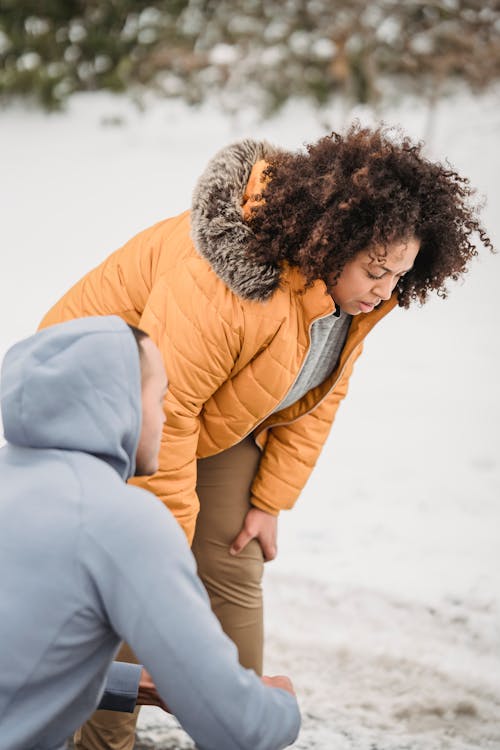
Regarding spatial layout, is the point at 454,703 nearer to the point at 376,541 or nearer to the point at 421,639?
the point at 421,639

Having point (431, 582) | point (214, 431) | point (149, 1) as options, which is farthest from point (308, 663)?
point (149, 1)

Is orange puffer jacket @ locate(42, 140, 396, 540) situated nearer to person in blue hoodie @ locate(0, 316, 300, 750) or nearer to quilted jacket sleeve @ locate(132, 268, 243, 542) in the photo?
quilted jacket sleeve @ locate(132, 268, 243, 542)

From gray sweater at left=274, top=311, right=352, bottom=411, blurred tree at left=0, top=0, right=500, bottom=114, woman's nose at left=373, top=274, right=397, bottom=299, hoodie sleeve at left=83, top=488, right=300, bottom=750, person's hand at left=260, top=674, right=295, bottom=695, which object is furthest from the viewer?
blurred tree at left=0, top=0, right=500, bottom=114

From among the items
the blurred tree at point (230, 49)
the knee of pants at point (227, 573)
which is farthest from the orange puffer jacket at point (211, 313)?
the blurred tree at point (230, 49)

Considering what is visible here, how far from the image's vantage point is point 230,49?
8.82 meters

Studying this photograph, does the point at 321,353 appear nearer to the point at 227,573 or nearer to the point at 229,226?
the point at 229,226

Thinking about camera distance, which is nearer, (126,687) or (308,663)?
(126,687)

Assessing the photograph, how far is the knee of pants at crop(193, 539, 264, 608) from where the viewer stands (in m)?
2.66

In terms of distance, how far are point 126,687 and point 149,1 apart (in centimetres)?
825

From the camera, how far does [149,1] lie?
891 centimetres

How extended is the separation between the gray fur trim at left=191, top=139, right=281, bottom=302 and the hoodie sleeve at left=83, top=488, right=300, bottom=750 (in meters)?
0.83

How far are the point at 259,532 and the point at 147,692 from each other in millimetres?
915

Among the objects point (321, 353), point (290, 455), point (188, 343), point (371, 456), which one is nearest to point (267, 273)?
point (188, 343)

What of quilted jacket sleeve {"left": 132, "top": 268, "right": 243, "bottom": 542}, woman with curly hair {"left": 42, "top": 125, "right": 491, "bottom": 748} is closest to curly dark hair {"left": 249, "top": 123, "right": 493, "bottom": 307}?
woman with curly hair {"left": 42, "top": 125, "right": 491, "bottom": 748}
